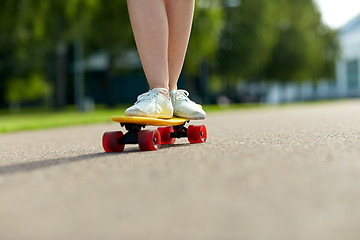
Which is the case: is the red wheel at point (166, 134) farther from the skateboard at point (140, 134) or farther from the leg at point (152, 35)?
the leg at point (152, 35)

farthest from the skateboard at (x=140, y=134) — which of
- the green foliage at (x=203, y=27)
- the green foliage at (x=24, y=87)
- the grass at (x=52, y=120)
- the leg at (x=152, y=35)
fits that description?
the green foliage at (x=24, y=87)

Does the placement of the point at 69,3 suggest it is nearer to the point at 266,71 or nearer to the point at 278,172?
the point at 278,172

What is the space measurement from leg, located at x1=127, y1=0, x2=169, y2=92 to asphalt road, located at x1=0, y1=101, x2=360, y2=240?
759mm

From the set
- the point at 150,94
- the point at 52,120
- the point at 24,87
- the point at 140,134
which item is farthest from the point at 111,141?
the point at 24,87

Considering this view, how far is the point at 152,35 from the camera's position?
341 centimetres

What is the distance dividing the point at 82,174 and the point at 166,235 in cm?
101

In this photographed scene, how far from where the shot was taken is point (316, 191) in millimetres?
1818

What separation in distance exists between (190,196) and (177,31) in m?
2.01

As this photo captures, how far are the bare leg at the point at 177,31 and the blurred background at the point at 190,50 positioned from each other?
10.1 m

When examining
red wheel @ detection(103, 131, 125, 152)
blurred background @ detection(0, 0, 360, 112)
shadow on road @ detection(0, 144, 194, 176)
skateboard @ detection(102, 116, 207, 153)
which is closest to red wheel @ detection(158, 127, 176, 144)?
skateboard @ detection(102, 116, 207, 153)

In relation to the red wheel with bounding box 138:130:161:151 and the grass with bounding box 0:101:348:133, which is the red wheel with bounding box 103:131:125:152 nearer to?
the red wheel with bounding box 138:130:161:151

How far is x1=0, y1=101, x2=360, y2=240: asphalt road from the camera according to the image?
145 centimetres

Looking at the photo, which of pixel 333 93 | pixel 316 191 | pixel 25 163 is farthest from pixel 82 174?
pixel 333 93

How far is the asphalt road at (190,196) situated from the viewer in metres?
1.45
